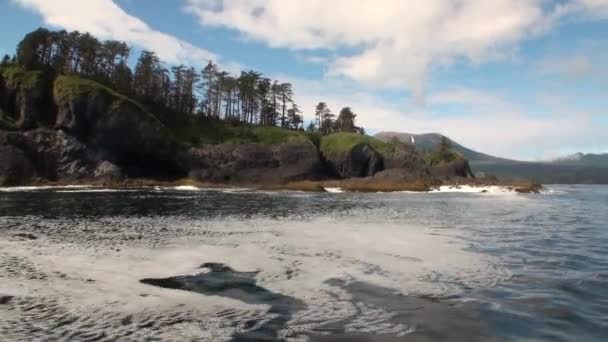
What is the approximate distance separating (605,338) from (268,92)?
13866 centimetres

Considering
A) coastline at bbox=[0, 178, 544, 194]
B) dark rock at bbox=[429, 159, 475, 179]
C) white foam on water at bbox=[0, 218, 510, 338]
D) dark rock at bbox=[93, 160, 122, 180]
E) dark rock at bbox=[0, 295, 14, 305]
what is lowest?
dark rock at bbox=[0, 295, 14, 305]

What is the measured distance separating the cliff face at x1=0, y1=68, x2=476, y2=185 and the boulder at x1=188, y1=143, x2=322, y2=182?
0.23m

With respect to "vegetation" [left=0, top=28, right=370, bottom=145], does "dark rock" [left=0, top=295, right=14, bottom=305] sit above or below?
below

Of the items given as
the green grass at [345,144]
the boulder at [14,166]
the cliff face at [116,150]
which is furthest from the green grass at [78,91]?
the green grass at [345,144]

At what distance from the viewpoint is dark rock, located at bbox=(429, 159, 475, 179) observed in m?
109

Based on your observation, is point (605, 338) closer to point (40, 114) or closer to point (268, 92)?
point (40, 114)

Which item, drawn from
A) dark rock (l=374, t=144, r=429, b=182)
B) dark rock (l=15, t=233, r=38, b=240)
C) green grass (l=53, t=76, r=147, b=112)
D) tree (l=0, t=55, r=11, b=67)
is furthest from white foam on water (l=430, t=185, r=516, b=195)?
tree (l=0, t=55, r=11, b=67)

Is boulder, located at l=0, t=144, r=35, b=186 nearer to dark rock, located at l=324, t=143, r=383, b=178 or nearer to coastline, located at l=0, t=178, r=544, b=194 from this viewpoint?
coastline, located at l=0, t=178, r=544, b=194

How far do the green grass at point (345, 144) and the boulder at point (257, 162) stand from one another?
283 inches

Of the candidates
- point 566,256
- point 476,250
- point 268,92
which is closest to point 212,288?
point 476,250

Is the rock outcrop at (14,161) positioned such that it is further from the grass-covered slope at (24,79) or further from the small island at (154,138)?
the grass-covered slope at (24,79)

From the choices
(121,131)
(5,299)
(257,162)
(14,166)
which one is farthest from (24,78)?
(5,299)

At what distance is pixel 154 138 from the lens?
92.3m

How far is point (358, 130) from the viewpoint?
528 ft
